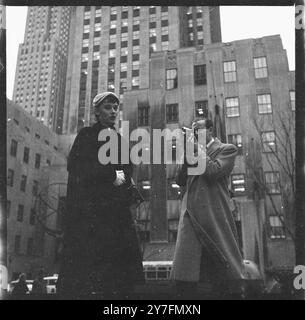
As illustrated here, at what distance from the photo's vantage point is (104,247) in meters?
3.33

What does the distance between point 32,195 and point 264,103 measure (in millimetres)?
18065

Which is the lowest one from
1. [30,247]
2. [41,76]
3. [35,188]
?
[30,247]

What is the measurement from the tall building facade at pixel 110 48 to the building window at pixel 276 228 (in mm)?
12087

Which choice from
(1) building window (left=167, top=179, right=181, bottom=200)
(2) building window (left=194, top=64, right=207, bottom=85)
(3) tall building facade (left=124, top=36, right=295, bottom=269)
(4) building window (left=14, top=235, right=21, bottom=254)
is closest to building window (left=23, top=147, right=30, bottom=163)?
(4) building window (left=14, top=235, right=21, bottom=254)

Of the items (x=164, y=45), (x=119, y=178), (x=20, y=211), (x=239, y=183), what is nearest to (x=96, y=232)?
(x=119, y=178)

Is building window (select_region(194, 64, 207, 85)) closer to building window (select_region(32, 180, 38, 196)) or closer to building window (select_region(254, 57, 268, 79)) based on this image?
building window (select_region(254, 57, 268, 79))

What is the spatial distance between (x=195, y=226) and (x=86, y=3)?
342cm

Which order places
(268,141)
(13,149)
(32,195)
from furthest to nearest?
(32,195)
(268,141)
(13,149)

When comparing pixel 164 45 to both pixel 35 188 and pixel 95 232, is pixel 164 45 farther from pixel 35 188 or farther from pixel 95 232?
pixel 95 232

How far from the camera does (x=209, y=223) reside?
3740mm
